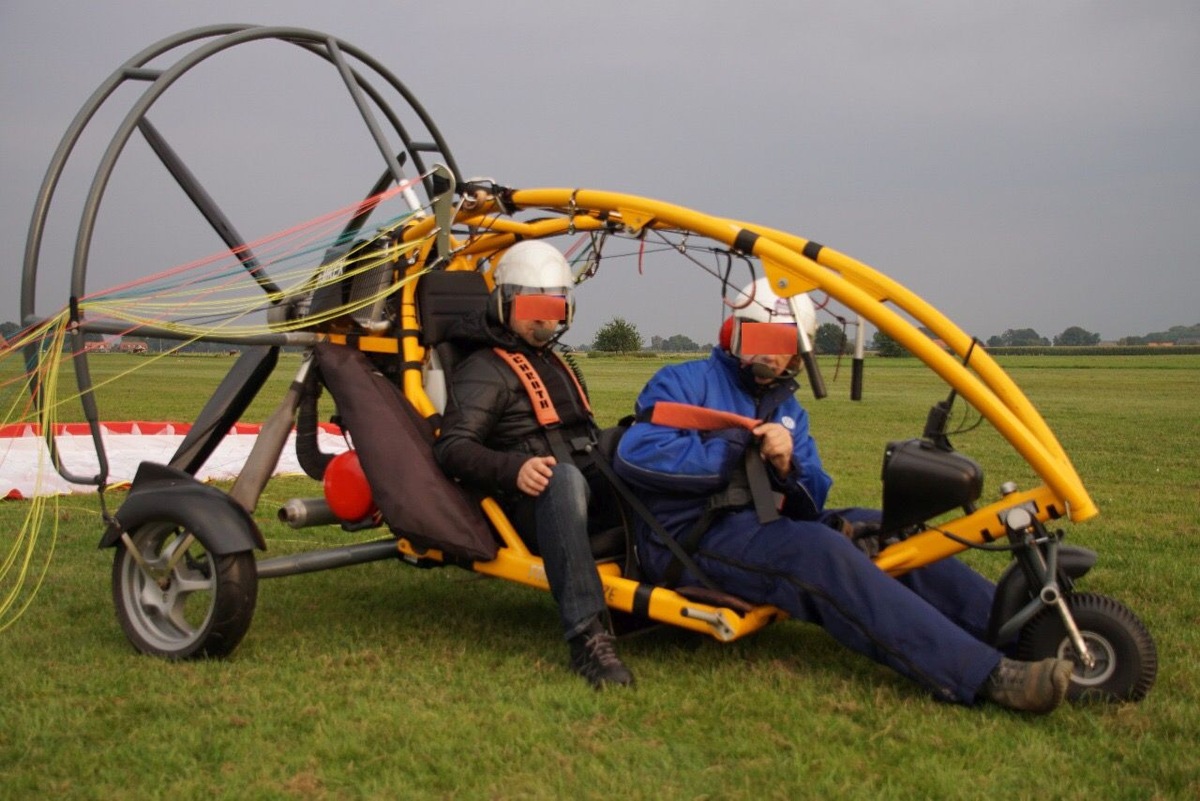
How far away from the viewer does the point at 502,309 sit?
17.6 ft

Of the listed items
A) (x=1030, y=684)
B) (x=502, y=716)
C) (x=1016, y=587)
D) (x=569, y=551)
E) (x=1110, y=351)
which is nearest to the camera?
(x=1030, y=684)

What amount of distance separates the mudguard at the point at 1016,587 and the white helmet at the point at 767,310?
124cm

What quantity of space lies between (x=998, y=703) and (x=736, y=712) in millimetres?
961

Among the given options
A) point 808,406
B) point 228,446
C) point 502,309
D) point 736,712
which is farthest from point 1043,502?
point 808,406

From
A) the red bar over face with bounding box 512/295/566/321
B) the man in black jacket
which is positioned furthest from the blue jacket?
the red bar over face with bounding box 512/295/566/321

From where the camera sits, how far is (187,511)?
511 cm

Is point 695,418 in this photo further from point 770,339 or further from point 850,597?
point 850,597

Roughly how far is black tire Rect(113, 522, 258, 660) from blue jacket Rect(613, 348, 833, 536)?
68.6 inches

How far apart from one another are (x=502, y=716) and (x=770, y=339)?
184 centimetres

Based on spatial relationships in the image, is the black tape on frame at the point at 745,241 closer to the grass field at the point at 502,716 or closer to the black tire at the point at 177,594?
the grass field at the point at 502,716

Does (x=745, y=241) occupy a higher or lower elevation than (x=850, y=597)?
higher

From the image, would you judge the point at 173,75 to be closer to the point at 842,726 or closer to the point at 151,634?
the point at 151,634

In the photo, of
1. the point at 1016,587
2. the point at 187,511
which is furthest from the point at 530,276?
the point at 1016,587

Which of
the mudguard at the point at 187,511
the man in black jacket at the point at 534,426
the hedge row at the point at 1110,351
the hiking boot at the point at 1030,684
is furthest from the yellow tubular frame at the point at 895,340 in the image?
the hedge row at the point at 1110,351
